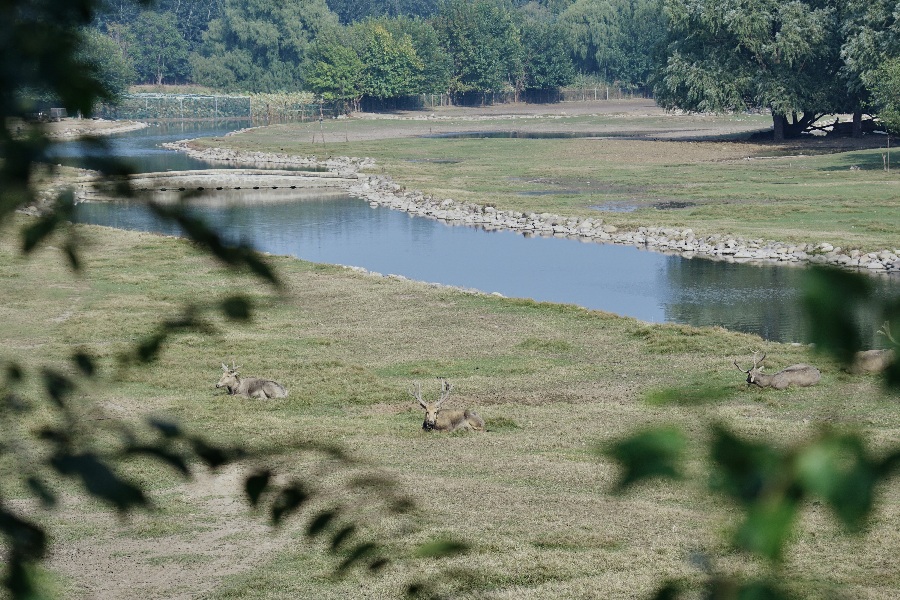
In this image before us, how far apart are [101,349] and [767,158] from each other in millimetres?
43853

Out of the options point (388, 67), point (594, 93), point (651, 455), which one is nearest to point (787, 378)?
point (651, 455)

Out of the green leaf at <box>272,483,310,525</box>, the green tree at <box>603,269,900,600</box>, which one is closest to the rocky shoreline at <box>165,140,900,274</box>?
the green leaf at <box>272,483,310,525</box>

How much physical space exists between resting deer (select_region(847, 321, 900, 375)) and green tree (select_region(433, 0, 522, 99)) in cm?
12030

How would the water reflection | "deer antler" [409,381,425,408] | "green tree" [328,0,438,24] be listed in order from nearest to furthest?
1. "deer antler" [409,381,425,408]
2. the water reflection
3. "green tree" [328,0,438,24]

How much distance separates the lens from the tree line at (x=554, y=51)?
196ft

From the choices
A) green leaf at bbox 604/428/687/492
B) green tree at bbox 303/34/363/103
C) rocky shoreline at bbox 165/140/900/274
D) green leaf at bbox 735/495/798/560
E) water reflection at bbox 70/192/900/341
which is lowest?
water reflection at bbox 70/192/900/341

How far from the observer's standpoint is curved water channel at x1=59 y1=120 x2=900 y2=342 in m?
24.1

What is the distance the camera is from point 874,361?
4.88ft

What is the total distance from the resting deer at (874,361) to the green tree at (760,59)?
199 feet

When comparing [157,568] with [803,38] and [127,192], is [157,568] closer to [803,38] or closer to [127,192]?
[127,192]

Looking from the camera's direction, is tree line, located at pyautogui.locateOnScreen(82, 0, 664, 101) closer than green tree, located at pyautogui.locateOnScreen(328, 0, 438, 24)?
Yes

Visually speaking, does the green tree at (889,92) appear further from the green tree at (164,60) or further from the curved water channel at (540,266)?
the green tree at (164,60)

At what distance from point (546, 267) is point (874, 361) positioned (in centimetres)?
2908

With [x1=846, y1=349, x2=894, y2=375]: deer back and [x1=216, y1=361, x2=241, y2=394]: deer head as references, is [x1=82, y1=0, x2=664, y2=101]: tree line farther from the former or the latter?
[x1=846, y1=349, x2=894, y2=375]: deer back
